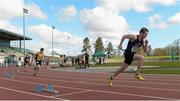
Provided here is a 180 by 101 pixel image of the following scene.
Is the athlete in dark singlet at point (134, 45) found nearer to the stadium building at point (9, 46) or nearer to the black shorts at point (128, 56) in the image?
the black shorts at point (128, 56)

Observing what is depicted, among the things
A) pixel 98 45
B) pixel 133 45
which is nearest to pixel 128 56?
pixel 133 45

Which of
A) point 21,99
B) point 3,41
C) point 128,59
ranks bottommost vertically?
point 21,99

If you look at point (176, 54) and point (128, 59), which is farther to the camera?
point (176, 54)

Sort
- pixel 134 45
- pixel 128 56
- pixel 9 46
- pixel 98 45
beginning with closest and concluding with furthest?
1. pixel 134 45
2. pixel 128 56
3. pixel 9 46
4. pixel 98 45

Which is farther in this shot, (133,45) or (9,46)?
(9,46)

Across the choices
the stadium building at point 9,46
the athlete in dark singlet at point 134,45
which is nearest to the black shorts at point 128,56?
the athlete in dark singlet at point 134,45

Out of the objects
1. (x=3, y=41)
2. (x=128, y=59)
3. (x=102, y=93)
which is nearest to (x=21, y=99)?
(x=102, y=93)

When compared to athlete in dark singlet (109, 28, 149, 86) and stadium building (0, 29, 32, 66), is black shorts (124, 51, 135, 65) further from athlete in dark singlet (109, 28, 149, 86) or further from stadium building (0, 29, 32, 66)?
stadium building (0, 29, 32, 66)

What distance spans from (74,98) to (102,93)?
3.94ft

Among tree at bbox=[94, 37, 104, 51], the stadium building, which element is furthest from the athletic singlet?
tree at bbox=[94, 37, 104, 51]

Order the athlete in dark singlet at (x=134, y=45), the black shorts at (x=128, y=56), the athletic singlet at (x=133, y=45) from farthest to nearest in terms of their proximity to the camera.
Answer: the black shorts at (x=128, y=56)
the athletic singlet at (x=133, y=45)
the athlete in dark singlet at (x=134, y=45)

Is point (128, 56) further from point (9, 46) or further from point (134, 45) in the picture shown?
point (9, 46)

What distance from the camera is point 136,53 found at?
1077 cm

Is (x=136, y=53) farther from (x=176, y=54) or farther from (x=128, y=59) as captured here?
(x=176, y=54)
